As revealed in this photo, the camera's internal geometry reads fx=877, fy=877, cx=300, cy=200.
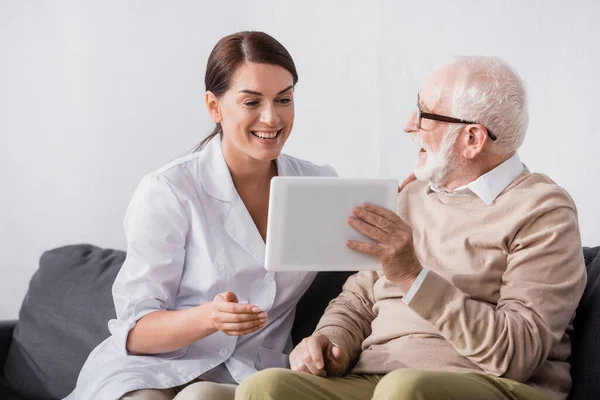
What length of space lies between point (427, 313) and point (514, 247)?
252mm

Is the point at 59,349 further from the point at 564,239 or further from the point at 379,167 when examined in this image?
the point at 564,239

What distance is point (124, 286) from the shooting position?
2.12 m

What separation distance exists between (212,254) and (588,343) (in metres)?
0.90

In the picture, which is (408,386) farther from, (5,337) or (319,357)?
(5,337)

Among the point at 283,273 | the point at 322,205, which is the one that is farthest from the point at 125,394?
the point at 322,205

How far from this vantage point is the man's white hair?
1.92 m

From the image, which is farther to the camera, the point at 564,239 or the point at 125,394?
the point at 125,394

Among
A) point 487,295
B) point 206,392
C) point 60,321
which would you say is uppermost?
point 487,295

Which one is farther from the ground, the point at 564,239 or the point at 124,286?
the point at 564,239

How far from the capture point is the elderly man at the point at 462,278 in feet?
5.71

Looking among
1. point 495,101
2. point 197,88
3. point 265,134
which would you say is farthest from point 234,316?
point 197,88

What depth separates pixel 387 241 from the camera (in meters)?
1.76

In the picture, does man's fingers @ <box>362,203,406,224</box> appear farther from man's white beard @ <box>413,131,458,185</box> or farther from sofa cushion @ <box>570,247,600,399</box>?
sofa cushion @ <box>570,247,600,399</box>

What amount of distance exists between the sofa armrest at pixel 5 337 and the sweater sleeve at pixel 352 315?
1.26m
